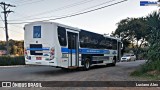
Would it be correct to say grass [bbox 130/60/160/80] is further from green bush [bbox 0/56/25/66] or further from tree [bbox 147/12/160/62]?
green bush [bbox 0/56/25/66]

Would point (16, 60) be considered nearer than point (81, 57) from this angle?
No

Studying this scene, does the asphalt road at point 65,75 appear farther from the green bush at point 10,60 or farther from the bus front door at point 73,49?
the green bush at point 10,60

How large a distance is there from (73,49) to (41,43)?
115 inches

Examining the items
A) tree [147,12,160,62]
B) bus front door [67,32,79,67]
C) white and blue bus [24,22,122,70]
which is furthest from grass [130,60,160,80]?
white and blue bus [24,22,122,70]

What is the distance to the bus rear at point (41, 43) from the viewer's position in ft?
64.3

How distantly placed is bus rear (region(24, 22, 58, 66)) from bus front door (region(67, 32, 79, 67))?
6.17ft

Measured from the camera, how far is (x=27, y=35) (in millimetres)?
A: 20500

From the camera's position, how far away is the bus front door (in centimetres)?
2133

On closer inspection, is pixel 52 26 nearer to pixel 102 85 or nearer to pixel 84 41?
pixel 84 41

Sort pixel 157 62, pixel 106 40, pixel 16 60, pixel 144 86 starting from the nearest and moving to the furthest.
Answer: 1. pixel 144 86
2. pixel 157 62
3. pixel 106 40
4. pixel 16 60

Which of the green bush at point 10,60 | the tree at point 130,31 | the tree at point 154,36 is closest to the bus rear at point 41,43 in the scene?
the tree at point 154,36

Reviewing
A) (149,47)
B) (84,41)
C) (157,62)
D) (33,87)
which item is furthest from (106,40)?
(33,87)

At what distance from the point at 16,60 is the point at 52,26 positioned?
22.7 meters

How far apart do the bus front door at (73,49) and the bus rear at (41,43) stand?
6.17 ft
